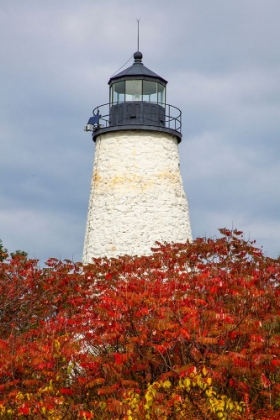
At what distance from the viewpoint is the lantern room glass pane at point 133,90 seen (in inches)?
960

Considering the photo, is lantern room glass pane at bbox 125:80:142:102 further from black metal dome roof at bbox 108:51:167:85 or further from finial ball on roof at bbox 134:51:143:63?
finial ball on roof at bbox 134:51:143:63

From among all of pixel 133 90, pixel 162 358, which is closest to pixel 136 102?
pixel 133 90

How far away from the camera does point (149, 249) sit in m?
22.6

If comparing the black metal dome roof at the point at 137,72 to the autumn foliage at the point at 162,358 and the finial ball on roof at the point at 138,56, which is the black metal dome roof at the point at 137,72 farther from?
the autumn foliage at the point at 162,358

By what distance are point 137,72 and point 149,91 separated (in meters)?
0.81

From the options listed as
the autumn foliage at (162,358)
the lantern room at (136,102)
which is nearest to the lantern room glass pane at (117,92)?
the lantern room at (136,102)

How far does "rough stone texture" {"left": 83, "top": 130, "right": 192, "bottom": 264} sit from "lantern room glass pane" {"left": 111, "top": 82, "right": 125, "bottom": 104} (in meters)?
1.65

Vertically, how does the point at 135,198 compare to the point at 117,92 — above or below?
below

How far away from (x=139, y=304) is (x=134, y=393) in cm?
164

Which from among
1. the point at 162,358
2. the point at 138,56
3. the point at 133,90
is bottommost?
the point at 162,358

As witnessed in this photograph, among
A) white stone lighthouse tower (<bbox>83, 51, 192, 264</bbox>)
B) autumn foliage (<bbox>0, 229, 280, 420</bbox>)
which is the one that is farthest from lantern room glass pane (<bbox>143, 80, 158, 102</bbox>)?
autumn foliage (<bbox>0, 229, 280, 420</bbox>)

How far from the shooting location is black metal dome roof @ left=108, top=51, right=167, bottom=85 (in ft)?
79.9

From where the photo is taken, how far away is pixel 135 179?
23047mm

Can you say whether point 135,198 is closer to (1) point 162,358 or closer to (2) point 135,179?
(2) point 135,179
